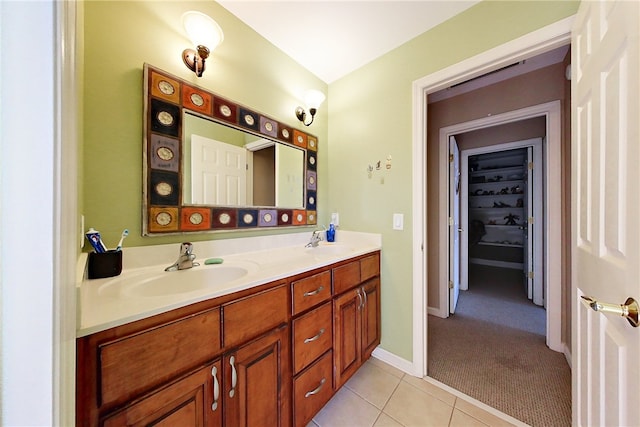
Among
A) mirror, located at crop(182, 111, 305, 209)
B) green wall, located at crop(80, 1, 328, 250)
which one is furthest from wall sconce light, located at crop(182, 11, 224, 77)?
mirror, located at crop(182, 111, 305, 209)

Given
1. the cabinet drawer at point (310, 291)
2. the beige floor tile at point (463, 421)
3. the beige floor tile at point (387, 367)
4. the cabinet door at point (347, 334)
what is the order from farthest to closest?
1. the beige floor tile at point (387, 367)
2. the cabinet door at point (347, 334)
3. the beige floor tile at point (463, 421)
4. the cabinet drawer at point (310, 291)

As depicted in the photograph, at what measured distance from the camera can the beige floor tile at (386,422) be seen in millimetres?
1212

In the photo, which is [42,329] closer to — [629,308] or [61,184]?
[61,184]

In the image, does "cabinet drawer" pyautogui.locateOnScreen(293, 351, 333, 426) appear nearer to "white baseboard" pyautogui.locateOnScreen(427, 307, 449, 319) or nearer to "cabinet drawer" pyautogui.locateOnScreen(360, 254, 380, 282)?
"cabinet drawer" pyautogui.locateOnScreen(360, 254, 380, 282)

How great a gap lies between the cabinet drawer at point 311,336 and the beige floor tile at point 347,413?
0.39 meters

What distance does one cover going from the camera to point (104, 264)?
918mm

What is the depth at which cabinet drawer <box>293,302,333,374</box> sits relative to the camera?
3.55 ft

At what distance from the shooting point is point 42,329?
0.40 metres

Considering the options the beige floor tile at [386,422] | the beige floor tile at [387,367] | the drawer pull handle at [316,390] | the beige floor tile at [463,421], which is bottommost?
the beige floor tile at [387,367]

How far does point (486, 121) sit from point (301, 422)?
9.10ft

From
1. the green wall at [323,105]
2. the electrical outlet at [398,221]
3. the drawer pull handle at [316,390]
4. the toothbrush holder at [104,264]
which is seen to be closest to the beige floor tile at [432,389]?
the green wall at [323,105]

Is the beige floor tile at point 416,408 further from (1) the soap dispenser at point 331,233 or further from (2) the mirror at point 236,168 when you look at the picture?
(2) the mirror at point 236,168

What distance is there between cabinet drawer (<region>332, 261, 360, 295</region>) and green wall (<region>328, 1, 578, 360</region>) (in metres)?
0.39

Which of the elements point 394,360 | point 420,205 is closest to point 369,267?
point 420,205
